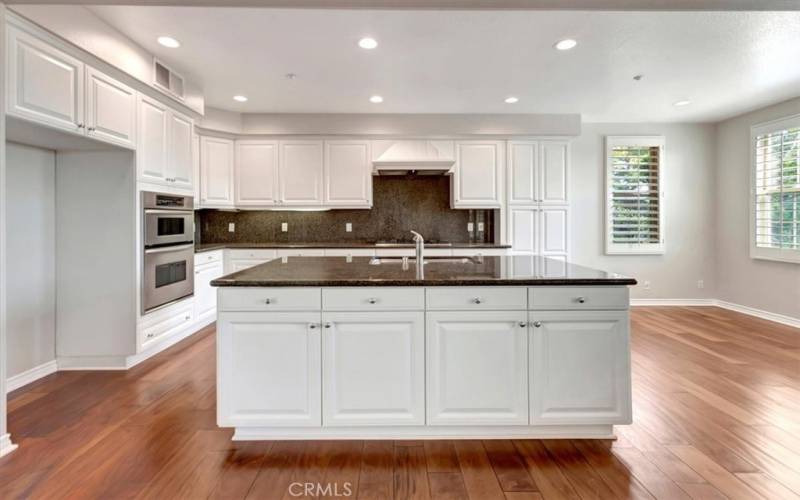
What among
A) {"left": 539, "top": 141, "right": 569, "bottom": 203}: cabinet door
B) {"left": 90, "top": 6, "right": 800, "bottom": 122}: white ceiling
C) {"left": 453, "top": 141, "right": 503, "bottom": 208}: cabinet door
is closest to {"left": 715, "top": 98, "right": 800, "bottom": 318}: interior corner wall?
{"left": 90, "top": 6, "right": 800, "bottom": 122}: white ceiling

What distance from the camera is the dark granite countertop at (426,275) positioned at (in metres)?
2.06

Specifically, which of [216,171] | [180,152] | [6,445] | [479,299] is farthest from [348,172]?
[6,445]

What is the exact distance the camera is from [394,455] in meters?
2.04

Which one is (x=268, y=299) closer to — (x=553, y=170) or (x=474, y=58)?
(x=474, y=58)

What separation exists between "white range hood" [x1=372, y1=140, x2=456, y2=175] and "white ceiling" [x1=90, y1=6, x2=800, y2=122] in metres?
0.41

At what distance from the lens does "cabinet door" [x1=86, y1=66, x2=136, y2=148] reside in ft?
9.37

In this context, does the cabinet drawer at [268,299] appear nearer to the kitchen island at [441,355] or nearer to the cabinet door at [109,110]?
the kitchen island at [441,355]

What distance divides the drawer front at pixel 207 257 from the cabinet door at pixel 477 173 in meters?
3.01

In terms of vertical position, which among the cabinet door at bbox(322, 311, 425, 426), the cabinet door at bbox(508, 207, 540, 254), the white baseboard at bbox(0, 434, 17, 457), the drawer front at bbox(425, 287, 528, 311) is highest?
the cabinet door at bbox(508, 207, 540, 254)

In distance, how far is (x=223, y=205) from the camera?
508 cm

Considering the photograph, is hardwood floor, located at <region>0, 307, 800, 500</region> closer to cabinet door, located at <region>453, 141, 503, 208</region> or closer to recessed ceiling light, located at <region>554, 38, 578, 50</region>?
recessed ceiling light, located at <region>554, 38, 578, 50</region>

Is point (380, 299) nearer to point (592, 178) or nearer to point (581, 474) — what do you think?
point (581, 474)

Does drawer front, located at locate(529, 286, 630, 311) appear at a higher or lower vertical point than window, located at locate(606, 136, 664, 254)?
lower

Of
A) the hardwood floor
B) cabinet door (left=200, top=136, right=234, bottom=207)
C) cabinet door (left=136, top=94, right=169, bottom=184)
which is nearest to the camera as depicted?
the hardwood floor
